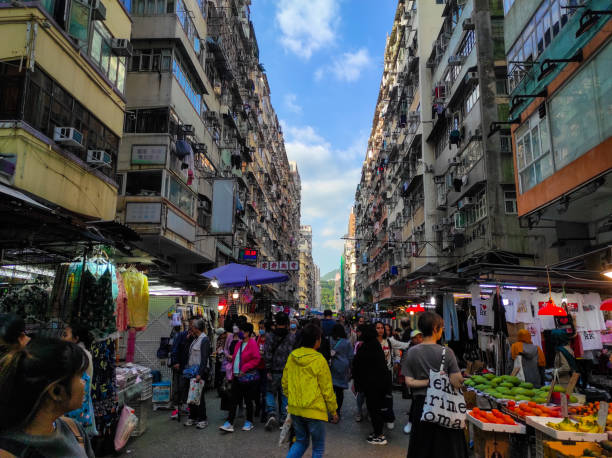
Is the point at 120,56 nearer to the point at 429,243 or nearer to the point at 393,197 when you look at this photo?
the point at 429,243

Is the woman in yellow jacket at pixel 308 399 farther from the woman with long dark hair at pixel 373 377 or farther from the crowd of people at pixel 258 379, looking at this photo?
the woman with long dark hair at pixel 373 377

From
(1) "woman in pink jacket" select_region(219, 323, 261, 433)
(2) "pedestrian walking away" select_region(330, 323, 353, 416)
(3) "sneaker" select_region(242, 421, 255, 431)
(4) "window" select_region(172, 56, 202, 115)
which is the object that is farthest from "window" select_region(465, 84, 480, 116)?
(3) "sneaker" select_region(242, 421, 255, 431)

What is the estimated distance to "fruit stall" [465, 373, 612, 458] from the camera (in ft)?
15.8

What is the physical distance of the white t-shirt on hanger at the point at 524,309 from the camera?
33.9 feet

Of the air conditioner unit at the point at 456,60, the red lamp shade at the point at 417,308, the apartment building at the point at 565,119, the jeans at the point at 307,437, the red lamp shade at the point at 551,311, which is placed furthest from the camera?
the red lamp shade at the point at 417,308

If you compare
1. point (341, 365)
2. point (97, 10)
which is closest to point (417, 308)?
point (341, 365)

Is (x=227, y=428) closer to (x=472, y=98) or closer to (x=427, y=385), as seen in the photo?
(x=427, y=385)

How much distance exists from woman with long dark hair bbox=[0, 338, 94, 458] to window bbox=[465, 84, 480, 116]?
2211 cm

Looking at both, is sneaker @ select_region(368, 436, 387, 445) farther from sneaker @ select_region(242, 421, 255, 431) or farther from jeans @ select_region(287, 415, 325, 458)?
jeans @ select_region(287, 415, 325, 458)

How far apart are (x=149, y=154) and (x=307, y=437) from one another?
14.7m

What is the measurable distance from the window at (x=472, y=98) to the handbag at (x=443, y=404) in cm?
1944

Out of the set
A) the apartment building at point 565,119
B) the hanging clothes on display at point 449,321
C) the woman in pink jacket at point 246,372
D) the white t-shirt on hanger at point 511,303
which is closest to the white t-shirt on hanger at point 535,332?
the white t-shirt on hanger at point 511,303

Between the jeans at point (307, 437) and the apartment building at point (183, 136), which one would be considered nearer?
the jeans at point (307, 437)

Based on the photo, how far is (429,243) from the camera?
27.7m
